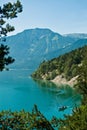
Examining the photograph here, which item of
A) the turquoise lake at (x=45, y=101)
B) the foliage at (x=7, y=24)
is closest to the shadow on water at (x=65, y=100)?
the turquoise lake at (x=45, y=101)

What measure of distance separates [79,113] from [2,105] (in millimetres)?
97208

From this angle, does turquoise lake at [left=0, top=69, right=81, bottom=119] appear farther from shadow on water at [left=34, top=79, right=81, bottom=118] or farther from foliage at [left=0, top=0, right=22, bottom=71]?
foliage at [left=0, top=0, right=22, bottom=71]

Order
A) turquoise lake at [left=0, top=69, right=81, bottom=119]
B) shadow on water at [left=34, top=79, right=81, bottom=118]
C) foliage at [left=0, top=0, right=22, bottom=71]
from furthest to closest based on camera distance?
turquoise lake at [left=0, top=69, right=81, bottom=119] → shadow on water at [left=34, top=79, right=81, bottom=118] → foliage at [left=0, top=0, right=22, bottom=71]

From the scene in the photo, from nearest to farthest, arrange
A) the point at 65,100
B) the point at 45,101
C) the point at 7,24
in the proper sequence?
the point at 7,24 → the point at 65,100 → the point at 45,101

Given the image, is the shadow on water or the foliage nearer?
the foliage

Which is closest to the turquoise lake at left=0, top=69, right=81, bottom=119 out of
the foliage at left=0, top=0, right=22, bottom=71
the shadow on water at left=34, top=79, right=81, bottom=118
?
the shadow on water at left=34, top=79, right=81, bottom=118

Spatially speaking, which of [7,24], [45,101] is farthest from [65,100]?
[7,24]

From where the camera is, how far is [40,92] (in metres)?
159

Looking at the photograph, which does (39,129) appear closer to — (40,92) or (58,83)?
(40,92)

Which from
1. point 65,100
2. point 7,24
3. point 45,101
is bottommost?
point 7,24

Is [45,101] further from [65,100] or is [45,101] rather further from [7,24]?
[7,24]

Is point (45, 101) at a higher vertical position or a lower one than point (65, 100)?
higher

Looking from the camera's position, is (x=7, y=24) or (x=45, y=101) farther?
(x=45, y=101)

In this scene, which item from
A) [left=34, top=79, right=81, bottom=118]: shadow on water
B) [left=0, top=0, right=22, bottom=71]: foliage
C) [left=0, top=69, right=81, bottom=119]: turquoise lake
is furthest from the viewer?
[left=0, top=69, right=81, bottom=119]: turquoise lake
